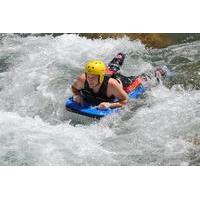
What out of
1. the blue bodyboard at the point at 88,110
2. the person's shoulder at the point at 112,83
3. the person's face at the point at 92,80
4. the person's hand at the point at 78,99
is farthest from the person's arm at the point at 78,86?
the person's shoulder at the point at 112,83

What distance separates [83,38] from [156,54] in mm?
2148

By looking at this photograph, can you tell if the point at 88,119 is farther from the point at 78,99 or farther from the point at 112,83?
the point at 112,83

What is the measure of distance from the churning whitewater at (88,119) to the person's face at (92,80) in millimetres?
633

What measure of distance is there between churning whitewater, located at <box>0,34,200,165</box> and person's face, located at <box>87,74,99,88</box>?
2.08ft

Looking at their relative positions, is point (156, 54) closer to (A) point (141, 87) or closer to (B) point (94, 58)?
(B) point (94, 58)

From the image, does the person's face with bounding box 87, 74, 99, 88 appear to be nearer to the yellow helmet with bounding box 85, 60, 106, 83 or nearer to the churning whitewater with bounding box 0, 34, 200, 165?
the yellow helmet with bounding box 85, 60, 106, 83

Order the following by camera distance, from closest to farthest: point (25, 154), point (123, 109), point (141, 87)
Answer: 1. point (25, 154)
2. point (123, 109)
3. point (141, 87)

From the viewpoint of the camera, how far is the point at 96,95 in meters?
10.2

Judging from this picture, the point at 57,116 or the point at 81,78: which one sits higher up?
the point at 81,78

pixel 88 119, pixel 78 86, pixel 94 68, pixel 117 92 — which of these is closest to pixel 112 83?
pixel 117 92

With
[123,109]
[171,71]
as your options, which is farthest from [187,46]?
[123,109]

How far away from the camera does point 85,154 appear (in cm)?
894

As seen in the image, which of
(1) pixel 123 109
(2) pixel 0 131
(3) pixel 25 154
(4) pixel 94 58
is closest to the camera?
(3) pixel 25 154

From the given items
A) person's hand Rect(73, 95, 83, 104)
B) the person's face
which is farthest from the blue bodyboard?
the person's face
